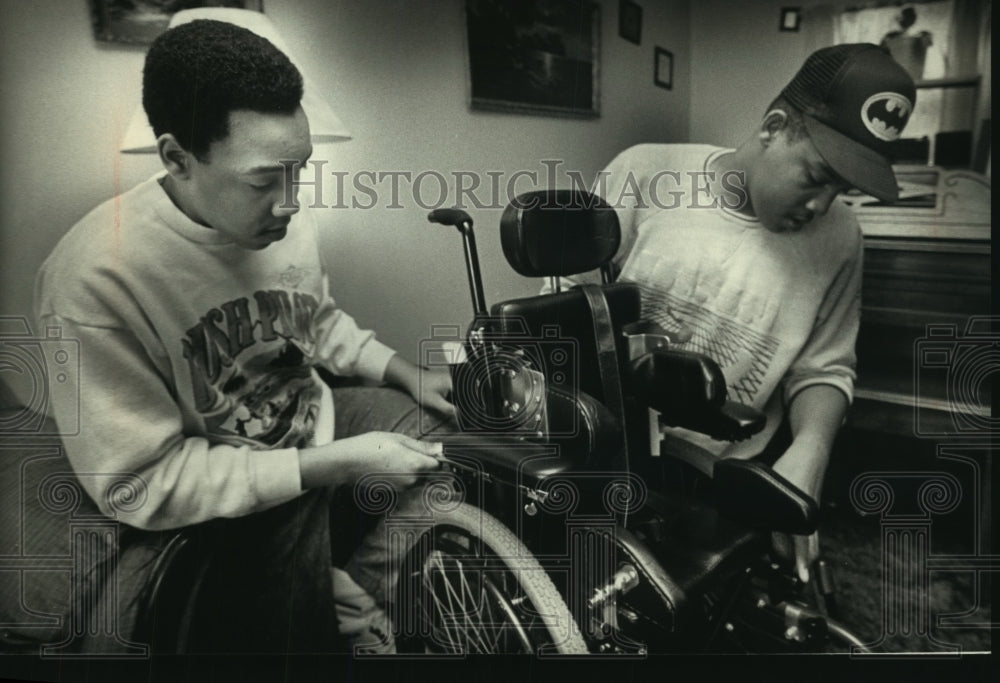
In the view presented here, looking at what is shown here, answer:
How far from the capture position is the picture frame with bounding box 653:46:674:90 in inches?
80.5

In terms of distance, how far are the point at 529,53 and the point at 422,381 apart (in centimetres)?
92

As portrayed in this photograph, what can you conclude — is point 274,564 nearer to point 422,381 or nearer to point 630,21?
point 422,381

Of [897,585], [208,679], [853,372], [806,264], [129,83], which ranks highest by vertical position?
[129,83]

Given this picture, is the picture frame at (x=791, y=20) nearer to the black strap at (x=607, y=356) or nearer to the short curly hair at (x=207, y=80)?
the black strap at (x=607, y=356)

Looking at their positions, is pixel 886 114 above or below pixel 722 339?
above

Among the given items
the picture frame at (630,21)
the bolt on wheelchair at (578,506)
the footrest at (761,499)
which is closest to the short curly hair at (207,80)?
the bolt on wheelchair at (578,506)

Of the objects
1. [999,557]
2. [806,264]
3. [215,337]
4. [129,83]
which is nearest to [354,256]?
[215,337]

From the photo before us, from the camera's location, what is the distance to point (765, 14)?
80.0 inches

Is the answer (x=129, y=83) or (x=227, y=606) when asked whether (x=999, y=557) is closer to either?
(x=227, y=606)

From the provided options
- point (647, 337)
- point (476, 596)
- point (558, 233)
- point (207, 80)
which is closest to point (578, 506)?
point (476, 596)

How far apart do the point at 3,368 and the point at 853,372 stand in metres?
2.22

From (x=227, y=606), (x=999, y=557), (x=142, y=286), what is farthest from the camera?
(x=999, y=557)

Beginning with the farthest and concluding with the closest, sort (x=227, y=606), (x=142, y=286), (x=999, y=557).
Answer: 1. (x=999, y=557)
2. (x=227, y=606)
3. (x=142, y=286)

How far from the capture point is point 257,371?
1930 mm
